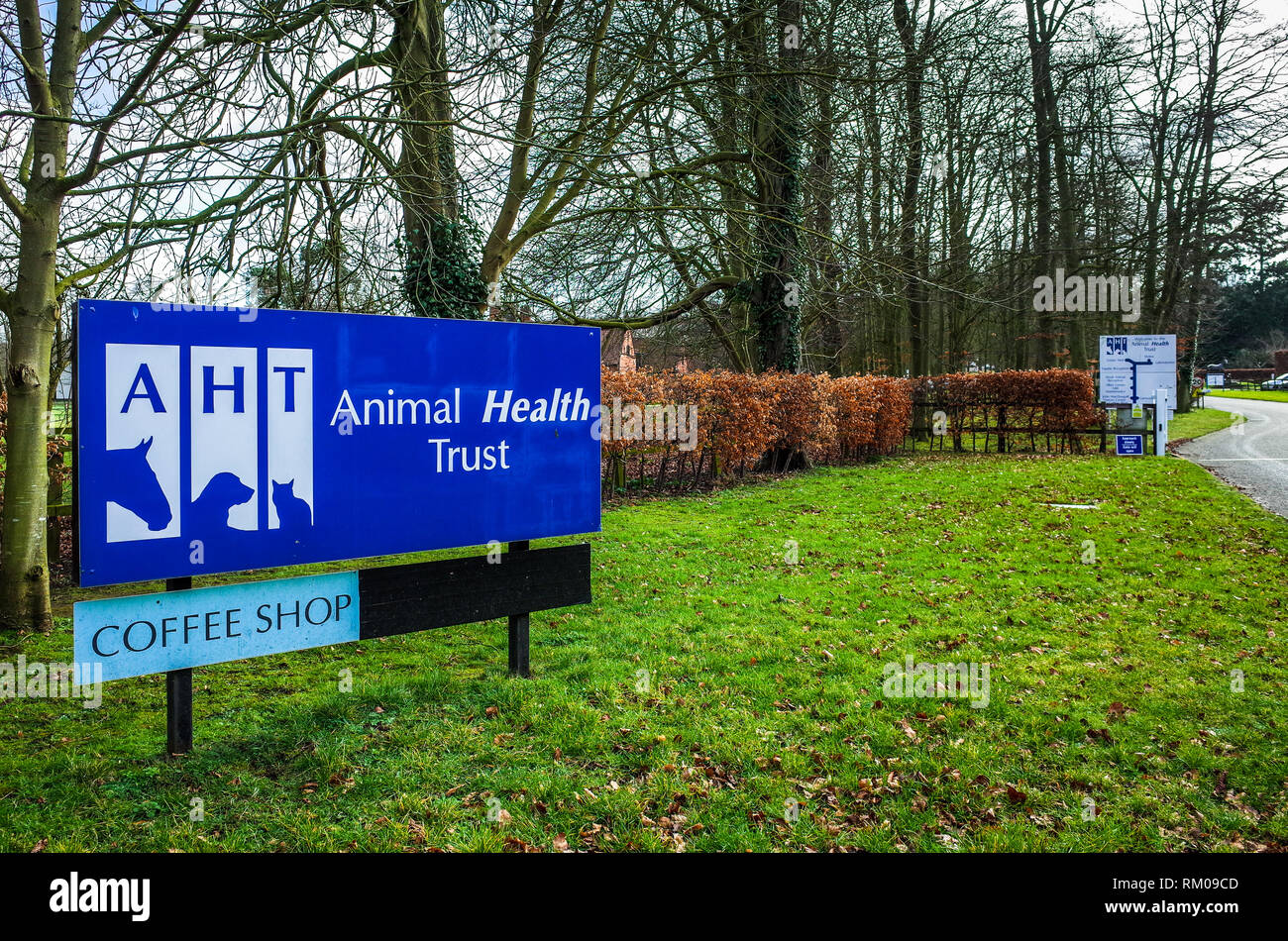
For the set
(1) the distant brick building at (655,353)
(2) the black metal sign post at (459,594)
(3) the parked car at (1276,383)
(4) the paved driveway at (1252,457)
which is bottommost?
(2) the black metal sign post at (459,594)

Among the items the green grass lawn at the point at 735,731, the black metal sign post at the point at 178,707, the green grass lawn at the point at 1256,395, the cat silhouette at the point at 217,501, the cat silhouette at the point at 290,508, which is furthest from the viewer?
the green grass lawn at the point at 1256,395

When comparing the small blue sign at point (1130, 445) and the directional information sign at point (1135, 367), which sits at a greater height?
the directional information sign at point (1135, 367)

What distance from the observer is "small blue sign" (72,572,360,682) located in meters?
3.50

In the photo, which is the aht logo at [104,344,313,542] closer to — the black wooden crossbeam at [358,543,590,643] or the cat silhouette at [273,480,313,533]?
the cat silhouette at [273,480,313,533]

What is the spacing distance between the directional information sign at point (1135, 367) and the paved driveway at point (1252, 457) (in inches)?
67.2

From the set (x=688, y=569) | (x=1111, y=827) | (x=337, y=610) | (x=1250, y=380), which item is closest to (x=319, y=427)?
(x=337, y=610)

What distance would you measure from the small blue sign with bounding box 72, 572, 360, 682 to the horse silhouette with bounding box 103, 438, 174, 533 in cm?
37

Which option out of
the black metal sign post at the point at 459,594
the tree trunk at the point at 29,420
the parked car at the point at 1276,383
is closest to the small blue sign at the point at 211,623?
the black metal sign post at the point at 459,594

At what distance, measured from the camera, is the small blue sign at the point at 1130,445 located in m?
17.8

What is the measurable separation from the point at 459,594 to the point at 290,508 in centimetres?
109

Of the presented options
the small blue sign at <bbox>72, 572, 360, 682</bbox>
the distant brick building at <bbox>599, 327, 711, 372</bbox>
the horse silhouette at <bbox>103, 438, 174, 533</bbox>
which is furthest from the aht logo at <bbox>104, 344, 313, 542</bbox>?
the distant brick building at <bbox>599, 327, 711, 372</bbox>

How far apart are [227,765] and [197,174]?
4429 mm

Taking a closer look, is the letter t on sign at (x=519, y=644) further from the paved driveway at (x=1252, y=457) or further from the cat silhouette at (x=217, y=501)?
the paved driveway at (x=1252, y=457)

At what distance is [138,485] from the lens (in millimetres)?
→ 3562
